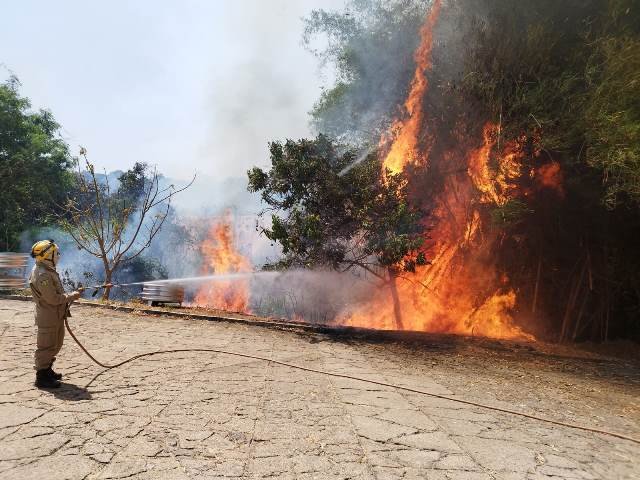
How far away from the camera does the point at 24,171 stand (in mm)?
17766

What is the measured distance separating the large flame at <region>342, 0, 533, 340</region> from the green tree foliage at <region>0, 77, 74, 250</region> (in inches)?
582

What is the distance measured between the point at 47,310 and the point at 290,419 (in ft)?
10.7

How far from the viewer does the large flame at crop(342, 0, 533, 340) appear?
42.2ft

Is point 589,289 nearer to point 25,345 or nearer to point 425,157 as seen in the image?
point 425,157

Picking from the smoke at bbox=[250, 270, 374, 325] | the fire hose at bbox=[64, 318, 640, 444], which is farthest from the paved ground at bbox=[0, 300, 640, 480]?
the smoke at bbox=[250, 270, 374, 325]

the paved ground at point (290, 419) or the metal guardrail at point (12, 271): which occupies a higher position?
the metal guardrail at point (12, 271)

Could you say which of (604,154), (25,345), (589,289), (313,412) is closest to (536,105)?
(604,154)

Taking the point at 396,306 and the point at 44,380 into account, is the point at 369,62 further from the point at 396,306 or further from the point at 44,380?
the point at 44,380

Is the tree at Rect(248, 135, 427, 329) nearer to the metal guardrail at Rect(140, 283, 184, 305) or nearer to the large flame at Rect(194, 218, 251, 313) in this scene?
the metal guardrail at Rect(140, 283, 184, 305)

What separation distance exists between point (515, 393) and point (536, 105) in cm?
672

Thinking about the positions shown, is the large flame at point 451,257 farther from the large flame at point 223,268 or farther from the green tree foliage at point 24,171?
the green tree foliage at point 24,171

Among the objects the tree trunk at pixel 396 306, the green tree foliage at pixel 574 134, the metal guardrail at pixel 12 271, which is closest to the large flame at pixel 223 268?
the tree trunk at pixel 396 306

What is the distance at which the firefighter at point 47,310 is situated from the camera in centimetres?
439

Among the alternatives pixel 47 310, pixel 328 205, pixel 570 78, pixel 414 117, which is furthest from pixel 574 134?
pixel 47 310
